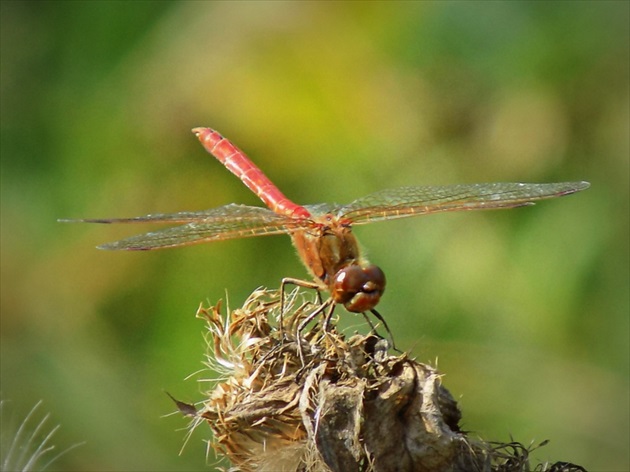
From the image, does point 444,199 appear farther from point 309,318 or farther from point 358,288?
point 309,318

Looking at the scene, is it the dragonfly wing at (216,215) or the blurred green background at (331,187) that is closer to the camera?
the dragonfly wing at (216,215)

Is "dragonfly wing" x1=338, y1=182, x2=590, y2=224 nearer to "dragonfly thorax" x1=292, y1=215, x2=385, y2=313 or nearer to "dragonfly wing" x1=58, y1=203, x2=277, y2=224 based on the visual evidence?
"dragonfly thorax" x1=292, y1=215, x2=385, y2=313

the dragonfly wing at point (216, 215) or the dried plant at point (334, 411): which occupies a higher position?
the dragonfly wing at point (216, 215)

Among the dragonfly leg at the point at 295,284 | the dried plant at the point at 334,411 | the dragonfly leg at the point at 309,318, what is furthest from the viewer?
the dragonfly leg at the point at 295,284

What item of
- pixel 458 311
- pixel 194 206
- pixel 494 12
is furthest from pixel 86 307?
pixel 494 12

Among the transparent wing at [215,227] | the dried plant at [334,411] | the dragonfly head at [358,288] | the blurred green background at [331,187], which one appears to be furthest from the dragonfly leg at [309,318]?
the blurred green background at [331,187]

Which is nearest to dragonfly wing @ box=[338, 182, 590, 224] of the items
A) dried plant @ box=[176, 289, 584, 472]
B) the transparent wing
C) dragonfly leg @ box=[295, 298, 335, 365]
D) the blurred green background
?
the transparent wing

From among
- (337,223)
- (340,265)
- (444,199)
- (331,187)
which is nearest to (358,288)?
(340,265)

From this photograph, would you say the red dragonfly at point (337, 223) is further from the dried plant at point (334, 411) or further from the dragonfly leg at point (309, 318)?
the dried plant at point (334, 411)

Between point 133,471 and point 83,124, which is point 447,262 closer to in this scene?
point 133,471
